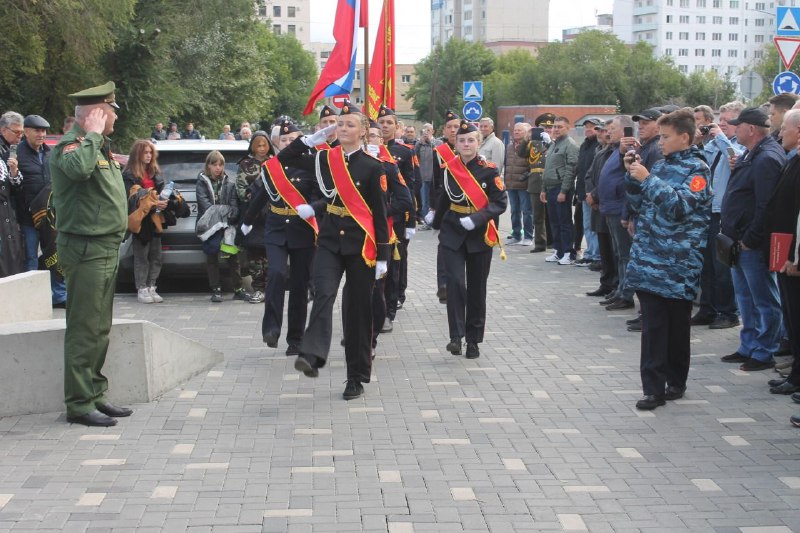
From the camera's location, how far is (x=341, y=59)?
1577cm

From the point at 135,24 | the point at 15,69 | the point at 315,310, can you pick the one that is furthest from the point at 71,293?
the point at 135,24

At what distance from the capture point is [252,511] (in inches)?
215

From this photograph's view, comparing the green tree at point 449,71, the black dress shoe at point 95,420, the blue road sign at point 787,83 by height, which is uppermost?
the green tree at point 449,71

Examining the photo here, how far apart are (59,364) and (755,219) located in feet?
17.5

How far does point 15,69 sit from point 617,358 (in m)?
18.0

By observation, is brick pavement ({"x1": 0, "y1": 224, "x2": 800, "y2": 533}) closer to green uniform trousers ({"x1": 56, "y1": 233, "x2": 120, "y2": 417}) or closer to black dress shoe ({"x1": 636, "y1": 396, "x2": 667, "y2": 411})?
black dress shoe ({"x1": 636, "y1": 396, "x2": 667, "y2": 411})

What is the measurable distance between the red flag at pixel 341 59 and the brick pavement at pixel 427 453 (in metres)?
6.36

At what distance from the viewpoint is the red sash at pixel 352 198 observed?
7949 millimetres

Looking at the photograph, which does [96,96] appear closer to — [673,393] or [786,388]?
[673,393]

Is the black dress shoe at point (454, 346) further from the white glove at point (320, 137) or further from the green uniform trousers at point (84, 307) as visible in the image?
the green uniform trousers at point (84, 307)

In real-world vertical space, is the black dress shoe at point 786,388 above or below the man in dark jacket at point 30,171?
below

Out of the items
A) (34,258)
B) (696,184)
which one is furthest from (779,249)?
(34,258)

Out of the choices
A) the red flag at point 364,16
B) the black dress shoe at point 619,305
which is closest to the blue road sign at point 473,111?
the red flag at point 364,16

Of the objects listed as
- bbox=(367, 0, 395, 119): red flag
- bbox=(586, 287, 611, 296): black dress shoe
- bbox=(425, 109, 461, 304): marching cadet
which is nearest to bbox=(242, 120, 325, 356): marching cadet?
bbox=(425, 109, 461, 304): marching cadet
